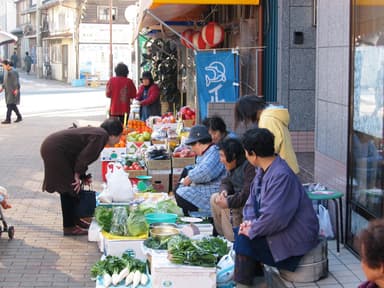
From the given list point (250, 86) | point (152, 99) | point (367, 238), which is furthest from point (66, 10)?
point (367, 238)

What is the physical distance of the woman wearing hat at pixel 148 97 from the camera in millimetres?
14891

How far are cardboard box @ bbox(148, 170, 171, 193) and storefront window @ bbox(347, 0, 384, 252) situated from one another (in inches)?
147

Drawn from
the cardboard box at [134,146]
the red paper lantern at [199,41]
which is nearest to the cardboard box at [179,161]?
the cardboard box at [134,146]

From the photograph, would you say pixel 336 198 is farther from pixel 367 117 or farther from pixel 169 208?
pixel 169 208

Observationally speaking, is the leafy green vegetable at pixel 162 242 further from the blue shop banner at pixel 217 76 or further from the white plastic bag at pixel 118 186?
the blue shop banner at pixel 217 76

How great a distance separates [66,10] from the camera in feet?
163

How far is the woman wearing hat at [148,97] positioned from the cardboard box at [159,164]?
17.0 ft

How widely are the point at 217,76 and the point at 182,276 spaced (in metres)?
6.00

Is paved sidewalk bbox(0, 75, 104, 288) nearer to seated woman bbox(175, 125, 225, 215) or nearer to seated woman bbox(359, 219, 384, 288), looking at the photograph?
seated woman bbox(175, 125, 225, 215)

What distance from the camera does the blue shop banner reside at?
11.1 meters

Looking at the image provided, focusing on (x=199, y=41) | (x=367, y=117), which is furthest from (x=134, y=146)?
(x=367, y=117)

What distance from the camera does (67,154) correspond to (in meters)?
7.82

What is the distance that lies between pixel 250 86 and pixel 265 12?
1.42m

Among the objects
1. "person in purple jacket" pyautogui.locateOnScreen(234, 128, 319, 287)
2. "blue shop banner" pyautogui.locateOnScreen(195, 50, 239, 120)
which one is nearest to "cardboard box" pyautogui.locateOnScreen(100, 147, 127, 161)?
"blue shop banner" pyautogui.locateOnScreen(195, 50, 239, 120)
